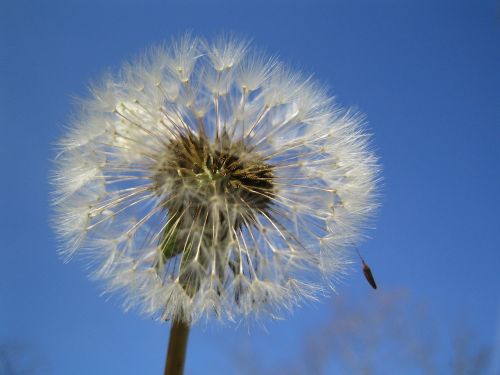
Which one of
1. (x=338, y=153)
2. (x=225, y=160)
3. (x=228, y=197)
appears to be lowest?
(x=228, y=197)

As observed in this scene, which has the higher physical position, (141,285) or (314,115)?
(314,115)

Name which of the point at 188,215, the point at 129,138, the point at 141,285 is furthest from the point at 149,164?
the point at 141,285

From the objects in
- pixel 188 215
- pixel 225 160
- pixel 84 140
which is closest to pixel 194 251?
pixel 188 215

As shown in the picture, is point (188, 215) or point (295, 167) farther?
point (295, 167)

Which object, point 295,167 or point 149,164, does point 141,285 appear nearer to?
Answer: point 149,164

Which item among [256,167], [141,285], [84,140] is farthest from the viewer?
[84,140]

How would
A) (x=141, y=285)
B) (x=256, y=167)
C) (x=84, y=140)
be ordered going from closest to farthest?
(x=141, y=285), (x=256, y=167), (x=84, y=140)
